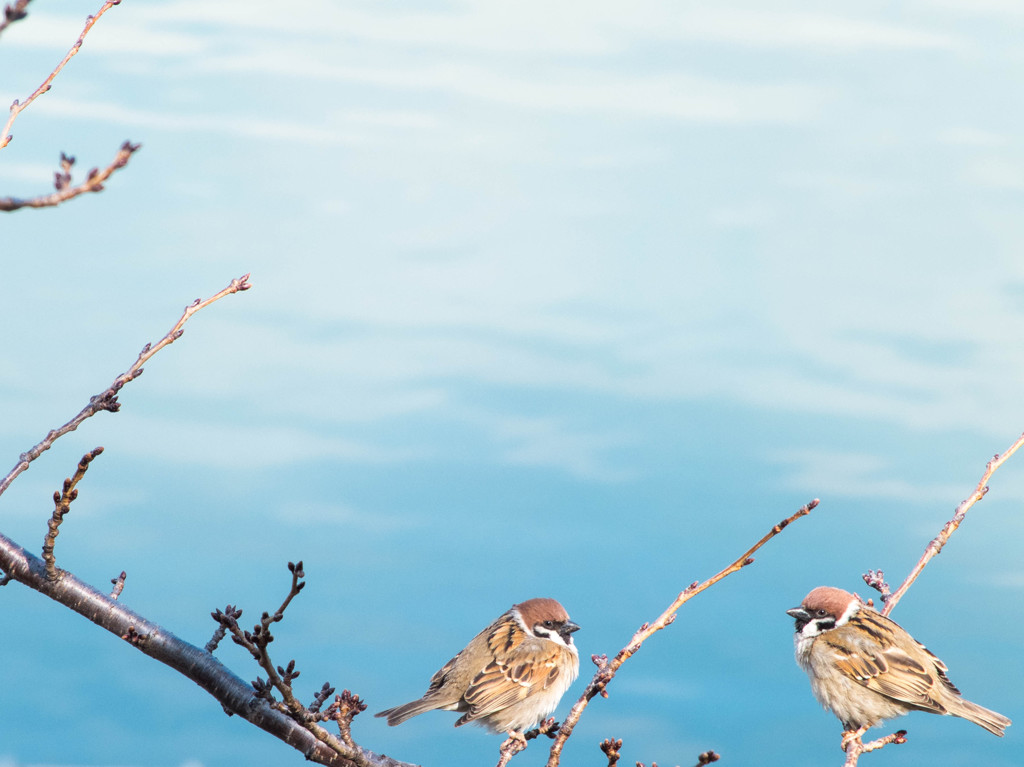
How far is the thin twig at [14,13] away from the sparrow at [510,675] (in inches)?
207

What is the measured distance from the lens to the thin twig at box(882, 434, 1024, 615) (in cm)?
532

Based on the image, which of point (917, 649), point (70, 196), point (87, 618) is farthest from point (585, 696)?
point (917, 649)

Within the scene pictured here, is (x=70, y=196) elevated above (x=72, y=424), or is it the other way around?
(x=70, y=196)

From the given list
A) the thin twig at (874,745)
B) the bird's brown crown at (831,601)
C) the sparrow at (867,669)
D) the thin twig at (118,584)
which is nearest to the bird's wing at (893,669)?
the sparrow at (867,669)

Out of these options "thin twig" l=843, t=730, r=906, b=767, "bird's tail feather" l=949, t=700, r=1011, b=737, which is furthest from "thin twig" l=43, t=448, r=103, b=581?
"bird's tail feather" l=949, t=700, r=1011, b=737

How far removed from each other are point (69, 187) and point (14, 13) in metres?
0.47

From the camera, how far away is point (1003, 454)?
5.37 meters

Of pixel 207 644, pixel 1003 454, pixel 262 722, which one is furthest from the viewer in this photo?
pixel 1003 454

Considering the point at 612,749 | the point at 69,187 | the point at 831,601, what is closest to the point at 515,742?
the point at 612,749

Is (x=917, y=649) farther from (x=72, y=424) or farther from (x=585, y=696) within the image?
(x=72, y=424)

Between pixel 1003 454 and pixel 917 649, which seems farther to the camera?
pixel 917 649

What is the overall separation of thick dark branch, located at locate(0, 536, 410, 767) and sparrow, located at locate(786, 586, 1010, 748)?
13.2 ft

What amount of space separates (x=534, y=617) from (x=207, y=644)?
384 cm

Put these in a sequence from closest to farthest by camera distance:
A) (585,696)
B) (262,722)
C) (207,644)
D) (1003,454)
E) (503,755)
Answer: (585,696), (262,722), (207,644), (503,755), (1003,454)
